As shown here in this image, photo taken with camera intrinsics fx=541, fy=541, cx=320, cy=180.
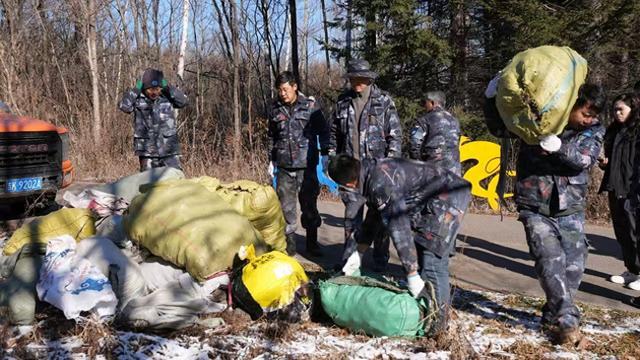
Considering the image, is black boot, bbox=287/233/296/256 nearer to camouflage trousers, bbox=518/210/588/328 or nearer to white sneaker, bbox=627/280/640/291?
camouflage trousers, bbox=518/210/588/328

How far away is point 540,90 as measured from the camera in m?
2.97

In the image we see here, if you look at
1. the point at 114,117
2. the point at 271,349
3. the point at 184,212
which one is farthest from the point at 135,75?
the point at 271,349

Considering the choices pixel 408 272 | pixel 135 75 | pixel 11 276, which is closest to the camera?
pixel 408 272

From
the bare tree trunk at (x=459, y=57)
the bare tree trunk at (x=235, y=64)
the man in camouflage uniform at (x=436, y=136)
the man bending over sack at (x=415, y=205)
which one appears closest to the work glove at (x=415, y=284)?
the man bending over sack at (x=415, y=205)

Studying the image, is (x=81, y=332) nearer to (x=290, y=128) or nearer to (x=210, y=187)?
(x=210, y=187)

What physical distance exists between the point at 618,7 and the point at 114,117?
10.7 m

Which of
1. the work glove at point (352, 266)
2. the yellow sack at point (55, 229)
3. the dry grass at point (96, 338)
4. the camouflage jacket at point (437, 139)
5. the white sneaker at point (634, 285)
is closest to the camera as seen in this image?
the dry grass at point (96, 338)

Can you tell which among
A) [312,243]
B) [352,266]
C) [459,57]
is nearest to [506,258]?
[312,243]

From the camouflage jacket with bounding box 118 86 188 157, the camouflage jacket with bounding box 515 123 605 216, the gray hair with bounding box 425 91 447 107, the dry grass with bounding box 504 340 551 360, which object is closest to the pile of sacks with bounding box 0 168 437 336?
the dry grass with bounding box 504 340 551 360

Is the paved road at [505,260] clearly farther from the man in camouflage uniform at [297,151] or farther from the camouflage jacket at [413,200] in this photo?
the camouflage jacket at [413,200]

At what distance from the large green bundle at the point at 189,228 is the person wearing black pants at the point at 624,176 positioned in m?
3.08

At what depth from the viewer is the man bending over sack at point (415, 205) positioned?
324 centimetres

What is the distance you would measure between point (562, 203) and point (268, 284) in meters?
1.91

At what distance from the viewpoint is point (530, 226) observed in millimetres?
3373
